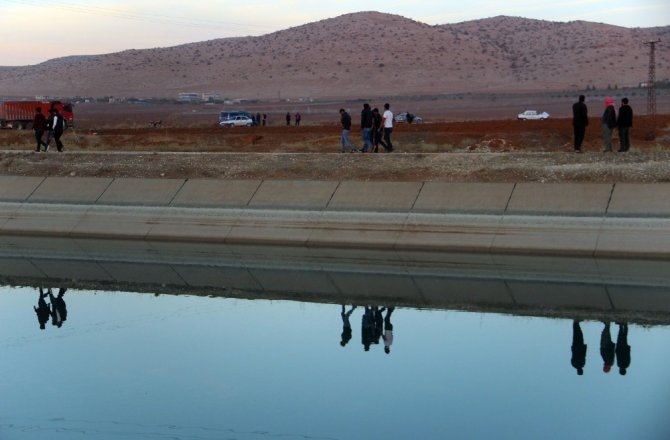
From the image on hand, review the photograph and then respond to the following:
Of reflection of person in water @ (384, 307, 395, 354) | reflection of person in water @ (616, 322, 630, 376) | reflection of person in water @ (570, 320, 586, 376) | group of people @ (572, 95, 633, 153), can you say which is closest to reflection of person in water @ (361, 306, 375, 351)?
reflection of person in water @ (384, 307, 395, 354)

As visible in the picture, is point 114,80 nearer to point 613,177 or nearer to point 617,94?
point 617,94

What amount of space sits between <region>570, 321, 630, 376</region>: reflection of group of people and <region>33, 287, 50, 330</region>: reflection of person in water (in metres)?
7.85

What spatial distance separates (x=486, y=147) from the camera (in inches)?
→ 1629

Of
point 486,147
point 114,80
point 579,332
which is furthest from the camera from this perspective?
point 114,80

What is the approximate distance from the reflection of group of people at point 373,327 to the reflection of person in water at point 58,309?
4.37m

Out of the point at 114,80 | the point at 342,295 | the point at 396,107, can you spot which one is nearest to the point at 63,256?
the point at 342,295

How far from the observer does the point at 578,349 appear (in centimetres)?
1557

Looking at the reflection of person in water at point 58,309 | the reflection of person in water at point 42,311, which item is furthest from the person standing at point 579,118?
the reflection of person in water at point 42,311

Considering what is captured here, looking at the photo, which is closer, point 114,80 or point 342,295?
point 342,295

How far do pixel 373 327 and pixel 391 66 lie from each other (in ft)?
521

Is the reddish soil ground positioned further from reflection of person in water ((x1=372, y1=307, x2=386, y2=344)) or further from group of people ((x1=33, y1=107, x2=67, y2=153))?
reflection of person in water ((x1=372, y1=307, x2=386, y2=344))

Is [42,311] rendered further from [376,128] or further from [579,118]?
[376,128]

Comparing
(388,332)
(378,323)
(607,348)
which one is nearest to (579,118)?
(378,323)

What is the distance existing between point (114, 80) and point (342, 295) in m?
175
